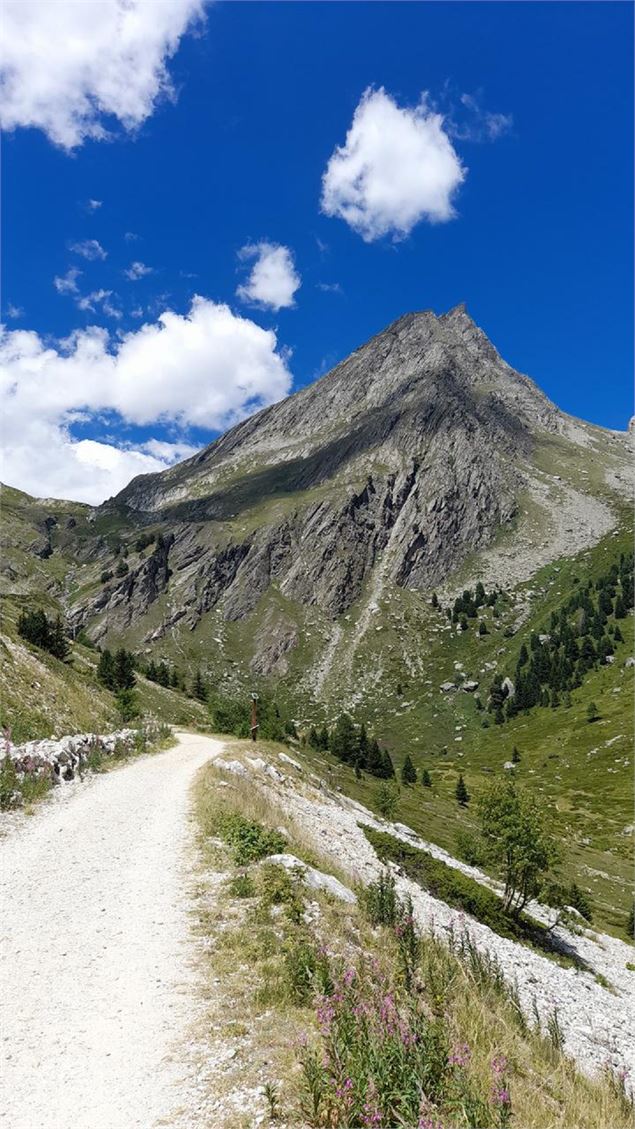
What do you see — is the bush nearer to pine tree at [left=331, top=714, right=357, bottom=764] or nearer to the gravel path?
the gravel path

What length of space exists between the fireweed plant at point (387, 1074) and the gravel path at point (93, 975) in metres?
1.54

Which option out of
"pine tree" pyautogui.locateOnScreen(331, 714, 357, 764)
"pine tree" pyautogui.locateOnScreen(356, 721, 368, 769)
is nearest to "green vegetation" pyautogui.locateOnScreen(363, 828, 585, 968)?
"pine tree" pyautogui.locateOnScreen(356, 721, 368, 769)

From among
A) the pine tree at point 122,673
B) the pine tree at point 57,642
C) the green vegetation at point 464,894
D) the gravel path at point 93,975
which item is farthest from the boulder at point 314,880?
the pine tree at point 122,673

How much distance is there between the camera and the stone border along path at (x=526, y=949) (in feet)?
68.3

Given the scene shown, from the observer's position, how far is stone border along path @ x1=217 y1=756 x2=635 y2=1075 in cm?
2083

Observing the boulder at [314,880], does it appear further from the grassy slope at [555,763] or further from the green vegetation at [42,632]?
the green vegetation at [42,632]

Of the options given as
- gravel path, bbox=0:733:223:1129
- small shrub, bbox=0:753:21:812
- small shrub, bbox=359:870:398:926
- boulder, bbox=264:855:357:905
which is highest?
small shrub, bbox=359:870:398:926

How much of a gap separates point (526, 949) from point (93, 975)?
32.8m

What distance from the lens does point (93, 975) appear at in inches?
372

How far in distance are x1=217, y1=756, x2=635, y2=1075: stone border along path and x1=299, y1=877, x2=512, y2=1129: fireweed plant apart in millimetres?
5544

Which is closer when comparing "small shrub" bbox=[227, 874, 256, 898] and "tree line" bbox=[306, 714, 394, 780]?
"small shrub" bbox=[227, 874, 256, 898]

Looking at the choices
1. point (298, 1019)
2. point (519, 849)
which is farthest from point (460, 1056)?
point (519, 849)

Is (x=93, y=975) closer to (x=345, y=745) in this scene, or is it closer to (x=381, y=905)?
(x=381, y=905)

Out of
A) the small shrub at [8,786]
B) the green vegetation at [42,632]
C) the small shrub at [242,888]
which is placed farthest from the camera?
the green vegetation at [42,632]
